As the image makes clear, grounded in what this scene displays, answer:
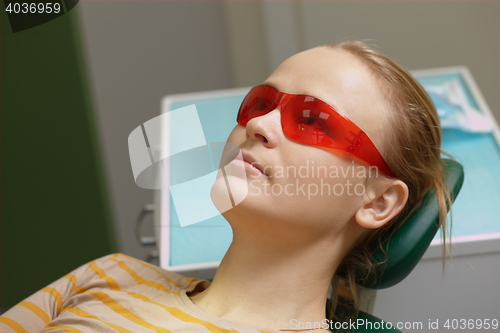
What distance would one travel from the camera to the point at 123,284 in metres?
1.11

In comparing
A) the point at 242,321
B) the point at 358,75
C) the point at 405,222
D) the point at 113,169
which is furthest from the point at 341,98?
the point at 113,169

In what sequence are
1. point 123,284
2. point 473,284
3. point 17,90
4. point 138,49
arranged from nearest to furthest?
1. point 123,284
2. point 473,284
3. point 17,90
4. point 138,49

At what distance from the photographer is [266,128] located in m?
0.99

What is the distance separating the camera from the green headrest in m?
1.09

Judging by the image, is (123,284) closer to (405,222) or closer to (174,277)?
(174,277)

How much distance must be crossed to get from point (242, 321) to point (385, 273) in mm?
367

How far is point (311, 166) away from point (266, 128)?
4.9 inches

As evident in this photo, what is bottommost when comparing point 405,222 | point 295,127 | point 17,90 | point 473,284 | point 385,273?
point 473,284

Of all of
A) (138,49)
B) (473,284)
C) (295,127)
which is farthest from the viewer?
(138,49)

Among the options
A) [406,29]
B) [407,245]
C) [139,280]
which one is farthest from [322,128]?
[406,29]

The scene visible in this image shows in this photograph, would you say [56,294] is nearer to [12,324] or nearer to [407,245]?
[12,324]

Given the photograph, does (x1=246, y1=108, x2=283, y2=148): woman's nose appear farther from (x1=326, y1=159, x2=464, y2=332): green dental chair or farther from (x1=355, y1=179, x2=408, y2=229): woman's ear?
(x1=326, y1=159, x2=464, y2=332): green dental chair

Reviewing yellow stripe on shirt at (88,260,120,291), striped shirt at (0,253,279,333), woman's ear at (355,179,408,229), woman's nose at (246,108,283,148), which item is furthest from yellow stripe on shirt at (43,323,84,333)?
woman's ear at (355,179,408,229)

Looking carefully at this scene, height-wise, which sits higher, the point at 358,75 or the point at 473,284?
the point at 358,75
